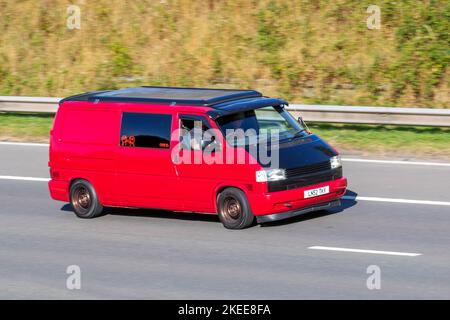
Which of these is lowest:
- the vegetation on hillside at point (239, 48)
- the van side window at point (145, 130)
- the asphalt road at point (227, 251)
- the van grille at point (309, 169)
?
the asphalt road at point (227, 251)

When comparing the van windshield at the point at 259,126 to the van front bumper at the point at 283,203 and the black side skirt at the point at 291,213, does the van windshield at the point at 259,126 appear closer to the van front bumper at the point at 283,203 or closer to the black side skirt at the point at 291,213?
the van front bumper at the point at 283,203

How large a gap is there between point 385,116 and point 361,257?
8385 millimetres

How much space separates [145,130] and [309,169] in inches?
94.3

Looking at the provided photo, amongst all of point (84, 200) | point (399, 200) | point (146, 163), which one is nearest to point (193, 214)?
point (146, 163)

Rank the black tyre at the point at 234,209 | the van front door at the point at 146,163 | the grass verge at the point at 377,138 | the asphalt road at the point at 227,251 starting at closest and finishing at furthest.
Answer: the asphalt road at the point at 227,251 → the black tyre at the point at 234,209 → the van front door at the point at 146,163 → the grass verge at the point at 377,138

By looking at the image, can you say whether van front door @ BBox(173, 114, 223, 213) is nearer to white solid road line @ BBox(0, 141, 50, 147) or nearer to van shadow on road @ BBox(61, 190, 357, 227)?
van shadow on road @ BBox(61, 190, 357, 227)

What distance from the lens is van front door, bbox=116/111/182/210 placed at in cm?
1348

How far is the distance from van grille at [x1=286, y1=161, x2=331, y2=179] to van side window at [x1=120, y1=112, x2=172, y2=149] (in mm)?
1789

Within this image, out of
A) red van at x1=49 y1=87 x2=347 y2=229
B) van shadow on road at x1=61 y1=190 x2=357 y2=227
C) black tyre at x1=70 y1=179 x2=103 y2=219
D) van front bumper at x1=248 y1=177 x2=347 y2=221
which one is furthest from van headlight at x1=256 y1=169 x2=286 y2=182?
black tyre at x1=70 y1=179 x2=103 y2=219

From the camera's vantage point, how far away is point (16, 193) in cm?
1623

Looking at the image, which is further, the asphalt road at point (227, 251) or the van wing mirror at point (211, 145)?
the van wing mirror at point (211, 145)

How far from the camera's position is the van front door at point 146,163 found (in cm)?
1348

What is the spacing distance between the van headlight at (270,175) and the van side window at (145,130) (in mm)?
1494

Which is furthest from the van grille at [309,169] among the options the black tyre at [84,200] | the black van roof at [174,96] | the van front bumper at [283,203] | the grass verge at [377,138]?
the grass verge at [377,138]
